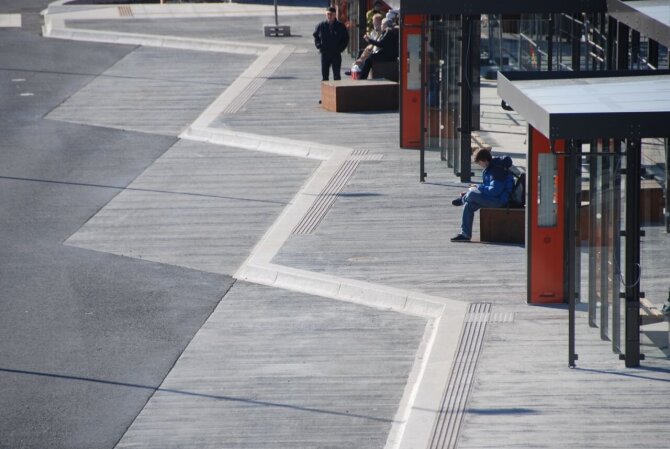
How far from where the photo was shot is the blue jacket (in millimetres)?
15312

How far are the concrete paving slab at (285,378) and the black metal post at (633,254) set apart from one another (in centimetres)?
197

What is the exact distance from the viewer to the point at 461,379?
1125 centimetres

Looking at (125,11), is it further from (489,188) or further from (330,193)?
(489,188)

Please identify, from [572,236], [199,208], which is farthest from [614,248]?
[199,208]

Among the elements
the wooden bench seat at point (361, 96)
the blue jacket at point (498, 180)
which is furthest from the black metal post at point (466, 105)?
the wooden bench seat at point (361, 96)

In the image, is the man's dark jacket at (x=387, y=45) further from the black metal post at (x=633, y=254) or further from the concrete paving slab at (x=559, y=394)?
the black metal post at (x=633, y=254)

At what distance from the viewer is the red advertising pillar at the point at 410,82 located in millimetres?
20547

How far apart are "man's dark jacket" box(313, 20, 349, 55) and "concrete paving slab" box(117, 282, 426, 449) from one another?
40.9ft

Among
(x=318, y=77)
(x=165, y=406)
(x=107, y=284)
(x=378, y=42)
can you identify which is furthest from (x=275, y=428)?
(x=318, y=77)

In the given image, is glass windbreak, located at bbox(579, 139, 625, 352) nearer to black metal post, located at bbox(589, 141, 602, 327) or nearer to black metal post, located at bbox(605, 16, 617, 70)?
black metal post, located at bbox(589, 141, 602, 327)

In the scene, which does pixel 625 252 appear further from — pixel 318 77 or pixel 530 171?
pixel 318 77

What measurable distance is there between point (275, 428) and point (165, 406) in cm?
112

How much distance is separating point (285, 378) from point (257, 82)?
55.1ft

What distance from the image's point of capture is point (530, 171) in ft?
41.9
